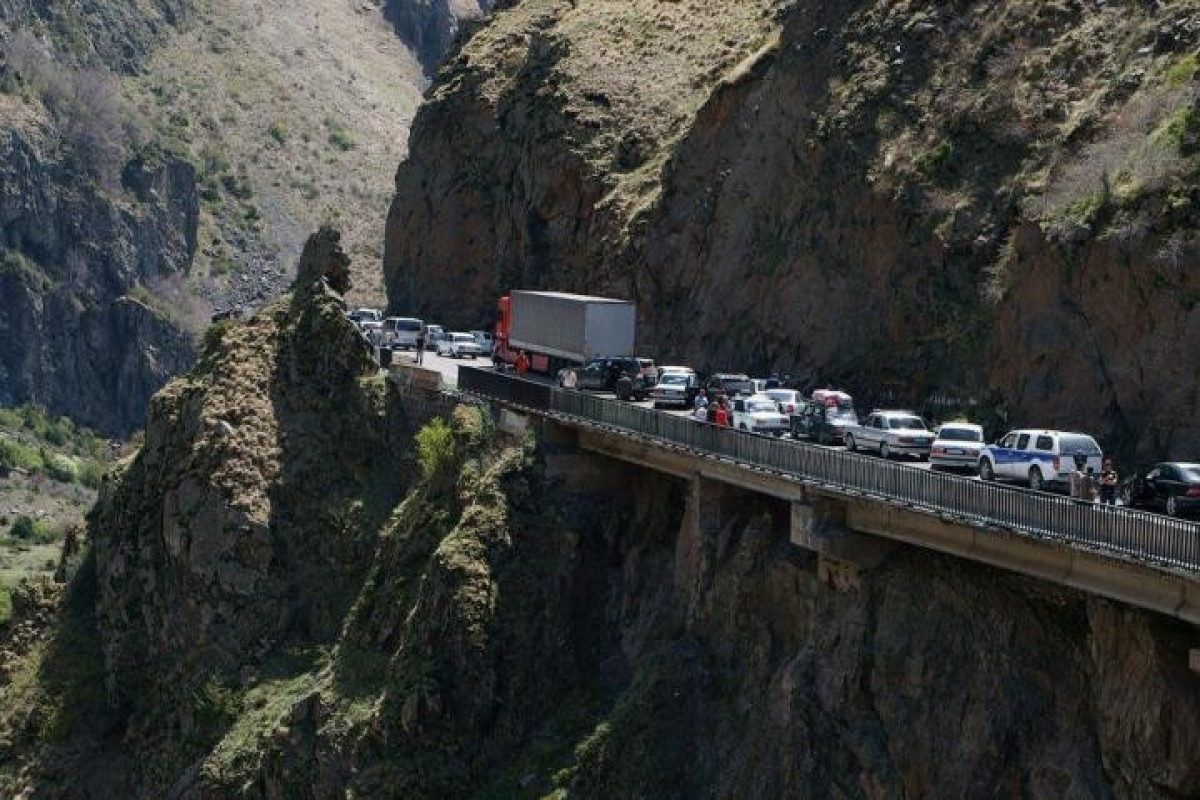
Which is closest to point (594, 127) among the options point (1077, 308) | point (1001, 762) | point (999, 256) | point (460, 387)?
point (460, 387)

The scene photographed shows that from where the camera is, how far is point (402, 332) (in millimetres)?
90250

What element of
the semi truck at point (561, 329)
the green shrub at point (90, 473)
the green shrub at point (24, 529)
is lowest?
the green shrub at point (24, 529)

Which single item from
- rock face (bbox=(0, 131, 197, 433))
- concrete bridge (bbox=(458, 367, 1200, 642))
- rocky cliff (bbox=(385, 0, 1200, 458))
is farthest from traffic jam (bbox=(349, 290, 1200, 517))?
rock face (bbox=(0, 131, 197, 433))

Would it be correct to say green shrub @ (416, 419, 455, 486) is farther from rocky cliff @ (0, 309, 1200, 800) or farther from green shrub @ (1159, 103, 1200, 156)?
green shrub @ (1159, 103, 1200, 156)

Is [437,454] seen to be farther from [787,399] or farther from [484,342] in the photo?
[484,342]

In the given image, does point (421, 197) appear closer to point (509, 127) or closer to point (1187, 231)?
point (509, 127)

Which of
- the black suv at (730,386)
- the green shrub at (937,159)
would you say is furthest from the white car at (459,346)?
the green shrub at (937,159)

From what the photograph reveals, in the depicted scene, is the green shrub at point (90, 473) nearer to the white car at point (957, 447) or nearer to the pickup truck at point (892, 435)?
the pickup truck at point (892, 435)

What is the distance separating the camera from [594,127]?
8625 cm

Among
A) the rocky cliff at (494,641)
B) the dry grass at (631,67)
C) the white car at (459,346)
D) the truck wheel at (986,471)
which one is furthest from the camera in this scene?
the white car at (459,346)

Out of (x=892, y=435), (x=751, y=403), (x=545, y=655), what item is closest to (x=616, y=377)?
(x=751, y=403)

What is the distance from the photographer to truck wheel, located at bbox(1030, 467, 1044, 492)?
46.1 m

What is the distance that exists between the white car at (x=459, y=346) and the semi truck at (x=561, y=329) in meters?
4.46

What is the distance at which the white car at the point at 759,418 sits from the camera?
57312 millimetres
